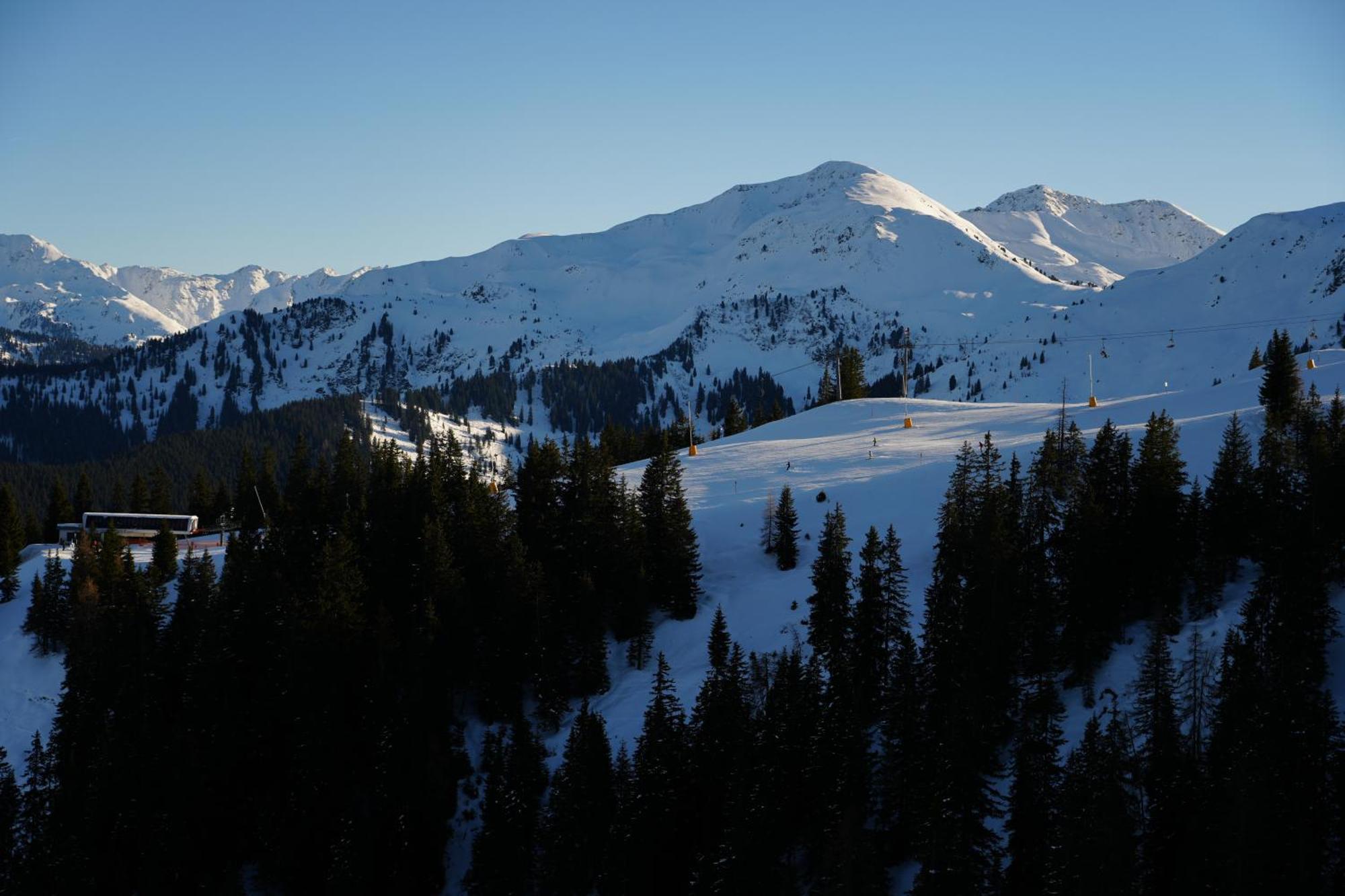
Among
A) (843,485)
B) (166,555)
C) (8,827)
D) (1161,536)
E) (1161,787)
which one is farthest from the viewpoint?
(166,555)

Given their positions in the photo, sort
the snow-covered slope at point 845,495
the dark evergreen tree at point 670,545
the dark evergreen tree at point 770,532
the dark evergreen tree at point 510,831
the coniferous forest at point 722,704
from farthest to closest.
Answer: the dark evergreen tree at point 770,532 → the dark evergreen tree at point 670,545 → the snow-covered slope at point 845,495 → the dark evergreen tree at point 510,831 → the coniferous forest at point 722,704

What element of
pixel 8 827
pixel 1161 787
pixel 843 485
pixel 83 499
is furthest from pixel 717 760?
pixel 83 499

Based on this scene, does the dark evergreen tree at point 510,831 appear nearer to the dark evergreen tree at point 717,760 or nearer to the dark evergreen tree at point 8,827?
the dark evergreen tree at point 717,760

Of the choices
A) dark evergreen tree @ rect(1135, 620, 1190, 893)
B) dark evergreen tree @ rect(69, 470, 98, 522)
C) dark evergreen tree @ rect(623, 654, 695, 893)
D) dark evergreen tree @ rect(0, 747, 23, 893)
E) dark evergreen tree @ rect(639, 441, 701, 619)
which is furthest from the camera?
dark evergreen tree @ rect(69, 470, 98, 522)

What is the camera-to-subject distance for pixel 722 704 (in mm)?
55812

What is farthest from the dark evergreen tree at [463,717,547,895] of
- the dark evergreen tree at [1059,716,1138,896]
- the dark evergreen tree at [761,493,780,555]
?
the dark evergreen tree at [761,493,780,555]

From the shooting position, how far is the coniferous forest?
45.5 m

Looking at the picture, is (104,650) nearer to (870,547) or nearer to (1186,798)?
(870,547)

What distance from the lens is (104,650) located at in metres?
72.4

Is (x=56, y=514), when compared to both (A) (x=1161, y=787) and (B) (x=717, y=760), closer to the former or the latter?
(B) (x=717, y=760)

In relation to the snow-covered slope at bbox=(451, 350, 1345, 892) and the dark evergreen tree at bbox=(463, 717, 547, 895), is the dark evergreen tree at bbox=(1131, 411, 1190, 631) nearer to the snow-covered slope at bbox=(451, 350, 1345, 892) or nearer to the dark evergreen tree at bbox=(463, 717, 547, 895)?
the snow-covered slope at bbox=(451, 350, 1345, 892)

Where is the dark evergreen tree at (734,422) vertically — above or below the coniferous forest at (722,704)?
above

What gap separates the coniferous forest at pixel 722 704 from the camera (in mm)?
45500

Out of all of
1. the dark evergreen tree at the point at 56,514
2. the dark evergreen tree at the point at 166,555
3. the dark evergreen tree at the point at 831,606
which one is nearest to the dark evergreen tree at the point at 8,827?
the dark evergreen tree at the point at 166,555
